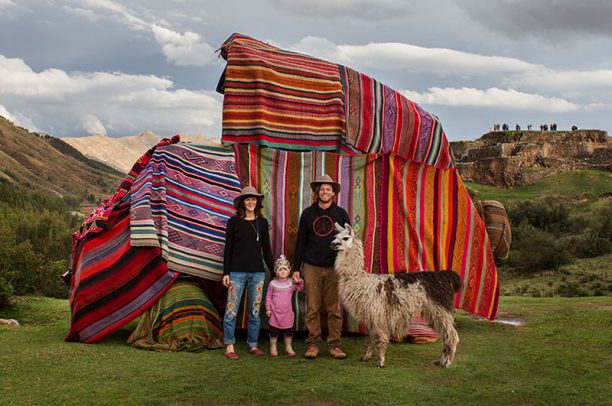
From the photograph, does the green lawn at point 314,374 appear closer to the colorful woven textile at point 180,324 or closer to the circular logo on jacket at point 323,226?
the colorful woven textile at point 180,324

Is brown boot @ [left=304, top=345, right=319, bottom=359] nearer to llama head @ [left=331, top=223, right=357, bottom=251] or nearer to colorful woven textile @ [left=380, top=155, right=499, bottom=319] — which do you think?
llama head @ [left=331, top=223, right=357, bottom=251]

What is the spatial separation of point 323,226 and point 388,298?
104 cm

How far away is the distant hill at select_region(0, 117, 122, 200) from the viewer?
128m

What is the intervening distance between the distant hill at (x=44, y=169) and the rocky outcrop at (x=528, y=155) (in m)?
90.4

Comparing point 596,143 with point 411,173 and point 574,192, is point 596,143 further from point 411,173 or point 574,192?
point 411,173

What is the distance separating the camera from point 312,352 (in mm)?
6465

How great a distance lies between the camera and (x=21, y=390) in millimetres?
5152

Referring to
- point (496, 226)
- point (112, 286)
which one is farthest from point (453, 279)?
point (112, 286)

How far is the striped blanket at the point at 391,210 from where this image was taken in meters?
7.80

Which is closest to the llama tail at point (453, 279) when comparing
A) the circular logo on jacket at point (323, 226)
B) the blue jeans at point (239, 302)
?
the circular logo on jacket at point (323, 226)

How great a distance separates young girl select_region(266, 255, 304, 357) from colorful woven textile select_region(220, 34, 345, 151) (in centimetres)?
202

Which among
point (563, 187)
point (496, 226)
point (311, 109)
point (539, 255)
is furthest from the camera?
point (563, 187)

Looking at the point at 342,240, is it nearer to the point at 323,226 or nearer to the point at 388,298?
the point at 323,226

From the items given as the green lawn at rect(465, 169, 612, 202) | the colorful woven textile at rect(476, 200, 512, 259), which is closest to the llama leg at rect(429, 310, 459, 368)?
the colorful woven textile at rect(476, 200, 512, 259)
